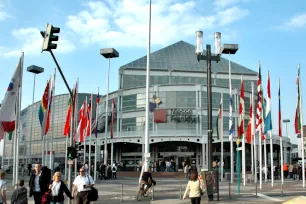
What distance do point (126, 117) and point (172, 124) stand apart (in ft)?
25.3

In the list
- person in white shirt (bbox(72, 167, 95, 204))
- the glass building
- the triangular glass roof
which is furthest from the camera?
the triangular glass roof

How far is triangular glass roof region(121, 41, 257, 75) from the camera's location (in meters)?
66.0

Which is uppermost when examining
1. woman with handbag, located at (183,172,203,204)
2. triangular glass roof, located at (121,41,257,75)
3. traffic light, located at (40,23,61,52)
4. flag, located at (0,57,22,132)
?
triangular glass roof, located at (121,41,257,75)

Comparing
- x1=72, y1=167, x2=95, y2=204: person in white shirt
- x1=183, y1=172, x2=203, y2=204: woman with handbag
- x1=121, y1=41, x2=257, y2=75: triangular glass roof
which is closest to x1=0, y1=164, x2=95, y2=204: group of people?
x1=72, y1=167, x2=95, y2=204: person in white shirt

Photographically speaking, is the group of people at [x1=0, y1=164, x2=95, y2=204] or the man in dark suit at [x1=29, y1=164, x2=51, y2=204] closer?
the group of people at [x1=0, y1=164, x2=95, y2=204]

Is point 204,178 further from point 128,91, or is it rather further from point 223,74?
point 223,74

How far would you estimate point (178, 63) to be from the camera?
67938mm

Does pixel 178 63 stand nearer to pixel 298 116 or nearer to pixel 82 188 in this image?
pixel 298 116

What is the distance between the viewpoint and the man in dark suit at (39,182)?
1216cm

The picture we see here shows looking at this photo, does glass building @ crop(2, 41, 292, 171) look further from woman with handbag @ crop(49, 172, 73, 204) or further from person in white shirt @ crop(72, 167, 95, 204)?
woman with handbag @ crop(49, 172, 73, 204)

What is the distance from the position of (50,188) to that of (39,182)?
172cm

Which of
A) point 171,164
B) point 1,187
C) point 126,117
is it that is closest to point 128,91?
point 126,117

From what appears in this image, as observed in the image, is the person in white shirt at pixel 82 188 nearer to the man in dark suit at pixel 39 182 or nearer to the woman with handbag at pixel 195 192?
the man in dark suit at pixel 39 182

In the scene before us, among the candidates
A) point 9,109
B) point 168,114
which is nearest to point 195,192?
point 9,109
